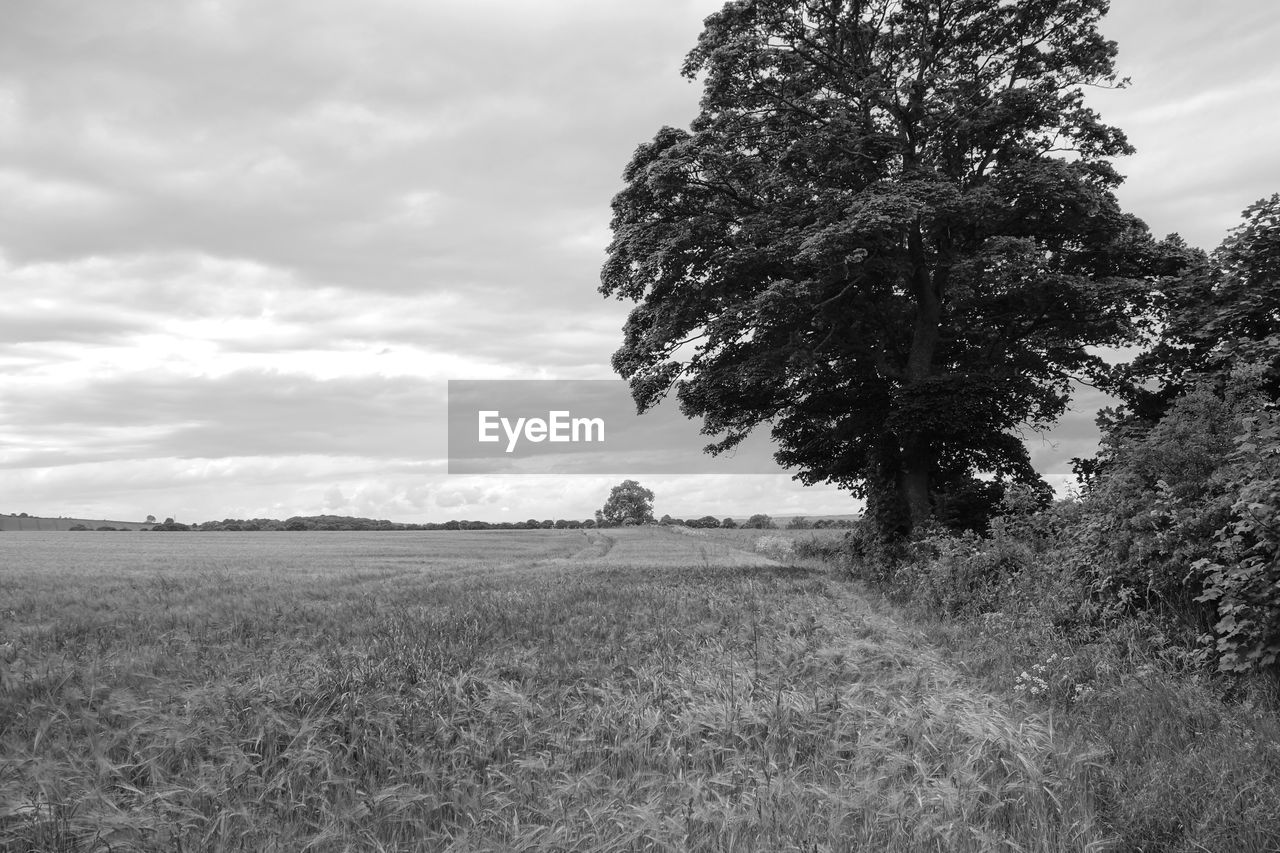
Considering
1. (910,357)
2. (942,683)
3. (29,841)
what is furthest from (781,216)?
(29,841)

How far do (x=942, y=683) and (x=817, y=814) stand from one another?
14.7 ft

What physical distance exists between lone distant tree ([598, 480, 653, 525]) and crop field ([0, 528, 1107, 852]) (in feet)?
480

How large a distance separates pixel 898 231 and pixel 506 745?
2112 cm

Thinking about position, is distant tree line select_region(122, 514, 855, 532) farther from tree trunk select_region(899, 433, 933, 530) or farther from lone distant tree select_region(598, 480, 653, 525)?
tree trunk select_region(899, 433, 933, 530)

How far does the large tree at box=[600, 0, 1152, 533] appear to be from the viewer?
24.4 meters

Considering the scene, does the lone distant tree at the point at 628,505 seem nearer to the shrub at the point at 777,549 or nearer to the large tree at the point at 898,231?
the shrub at the point at 777,549

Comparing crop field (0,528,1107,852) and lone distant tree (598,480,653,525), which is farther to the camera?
lone distant tree (598,480,653,525)

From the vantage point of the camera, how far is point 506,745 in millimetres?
7090

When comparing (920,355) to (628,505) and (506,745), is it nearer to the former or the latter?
(506,745)

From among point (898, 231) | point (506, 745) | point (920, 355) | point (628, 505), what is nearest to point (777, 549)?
point (920, 355)

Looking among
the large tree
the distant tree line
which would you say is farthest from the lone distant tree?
the large tree

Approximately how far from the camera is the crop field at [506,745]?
18.4 ft

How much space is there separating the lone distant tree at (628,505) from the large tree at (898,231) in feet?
424

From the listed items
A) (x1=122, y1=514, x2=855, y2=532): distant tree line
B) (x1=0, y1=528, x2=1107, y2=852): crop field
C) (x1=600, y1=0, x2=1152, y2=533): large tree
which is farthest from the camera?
(x1=122, y1=514, x2=855, y2=532): distant tree line
